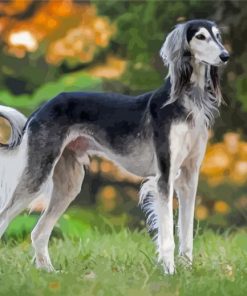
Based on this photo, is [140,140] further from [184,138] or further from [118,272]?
→ [118,272]

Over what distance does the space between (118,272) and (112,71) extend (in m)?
5.18

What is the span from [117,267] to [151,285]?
0.86m

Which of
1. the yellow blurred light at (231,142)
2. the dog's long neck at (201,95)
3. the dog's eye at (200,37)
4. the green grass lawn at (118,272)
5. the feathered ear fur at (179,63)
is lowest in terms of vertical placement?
the yellow blurred light at (231,142)

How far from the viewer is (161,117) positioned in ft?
19.6

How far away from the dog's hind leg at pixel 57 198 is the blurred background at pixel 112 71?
346 centimetres

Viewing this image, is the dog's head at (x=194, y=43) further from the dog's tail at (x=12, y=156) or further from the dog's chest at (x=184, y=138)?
the dog's tail at (x=12, y=156)

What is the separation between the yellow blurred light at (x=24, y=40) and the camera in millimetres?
11508

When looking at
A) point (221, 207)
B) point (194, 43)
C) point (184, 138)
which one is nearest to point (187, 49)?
point (194, 43)

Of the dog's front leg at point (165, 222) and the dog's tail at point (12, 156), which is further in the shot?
the dog's tail at point (12, 156)

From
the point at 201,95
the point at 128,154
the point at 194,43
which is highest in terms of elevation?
the point at 194,43

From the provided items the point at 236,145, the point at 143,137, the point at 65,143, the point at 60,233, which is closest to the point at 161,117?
the point at 143,137

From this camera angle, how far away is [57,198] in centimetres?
664

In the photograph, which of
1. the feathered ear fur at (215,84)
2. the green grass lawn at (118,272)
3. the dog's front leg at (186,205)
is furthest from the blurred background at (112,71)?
the feathered ear fur at (215,84)

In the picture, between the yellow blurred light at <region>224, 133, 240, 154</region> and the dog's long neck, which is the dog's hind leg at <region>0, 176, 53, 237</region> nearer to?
the dog's long neck
